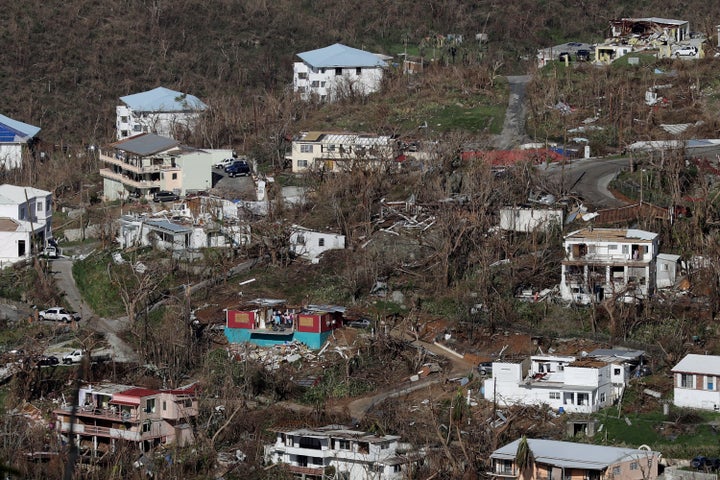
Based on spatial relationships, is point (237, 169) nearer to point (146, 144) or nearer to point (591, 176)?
point (146, 144)

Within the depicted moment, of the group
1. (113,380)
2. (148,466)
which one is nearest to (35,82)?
(113,380)

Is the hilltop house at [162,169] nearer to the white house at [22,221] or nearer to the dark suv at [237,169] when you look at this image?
the dark suv at [237,169]

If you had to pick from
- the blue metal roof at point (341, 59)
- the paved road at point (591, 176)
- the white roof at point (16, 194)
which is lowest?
the white roof at point (16, 194)

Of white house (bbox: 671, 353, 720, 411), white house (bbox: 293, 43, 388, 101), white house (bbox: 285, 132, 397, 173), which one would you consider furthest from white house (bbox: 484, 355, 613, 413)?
white house (bbox: 293, 43, 388, 101)

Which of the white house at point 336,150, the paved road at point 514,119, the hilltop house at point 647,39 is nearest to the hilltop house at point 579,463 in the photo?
the white house at point 336,150

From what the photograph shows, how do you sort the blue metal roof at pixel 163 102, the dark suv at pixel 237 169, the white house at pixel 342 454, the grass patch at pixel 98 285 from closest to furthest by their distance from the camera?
the white house at pixel 342 454 < the grass patch at pixel 98 285 < the dark suv at pixel 237 169 < the blue metal roof at pixel 163 102

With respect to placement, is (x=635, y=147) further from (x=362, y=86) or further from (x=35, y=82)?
(x=35, y=82)
